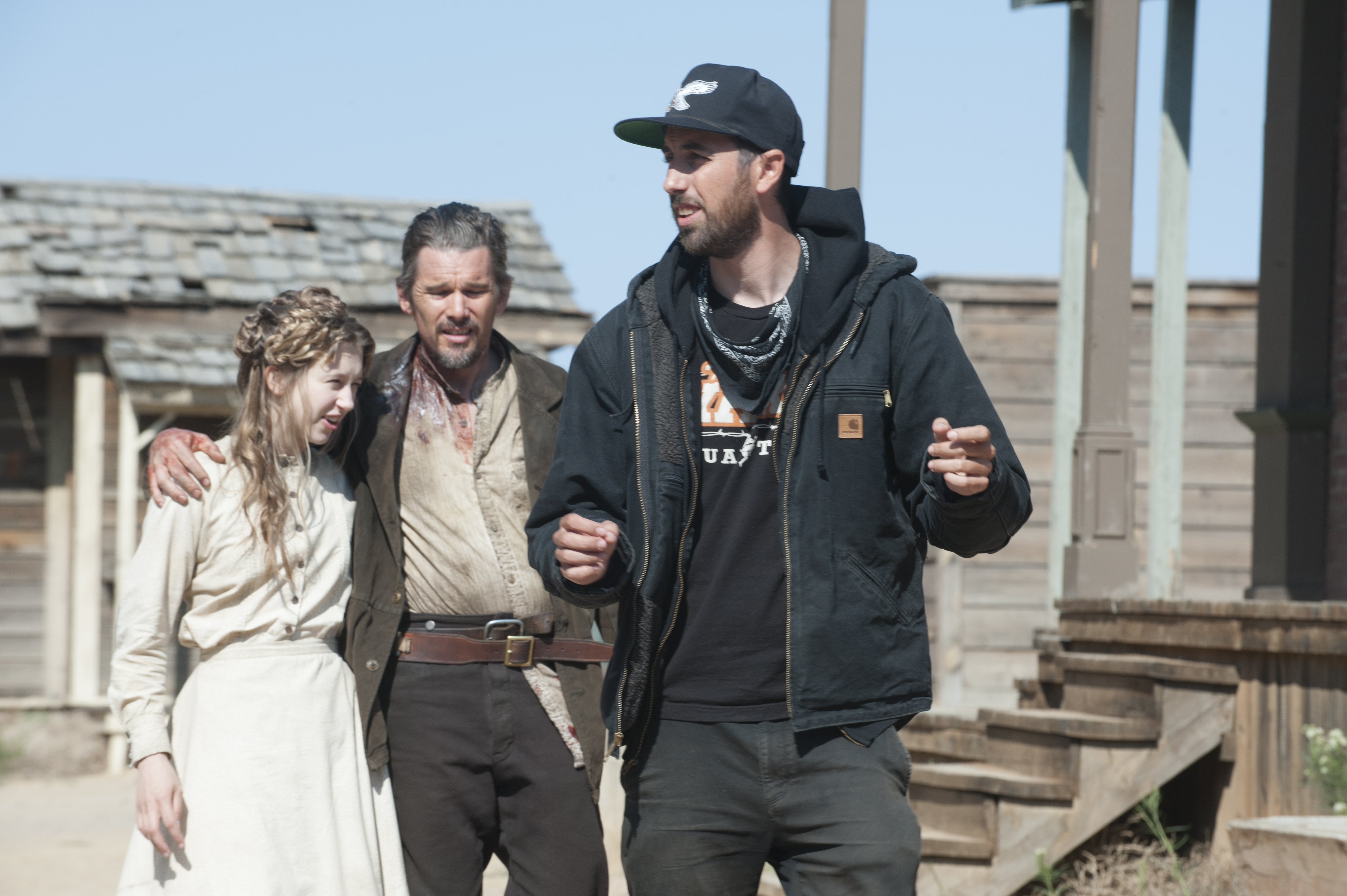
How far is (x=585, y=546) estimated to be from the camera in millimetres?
2588

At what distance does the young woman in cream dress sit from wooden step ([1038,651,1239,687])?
3.29m

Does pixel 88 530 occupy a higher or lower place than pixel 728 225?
lower

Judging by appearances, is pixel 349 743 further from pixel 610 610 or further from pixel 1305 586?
pixel 1305 586

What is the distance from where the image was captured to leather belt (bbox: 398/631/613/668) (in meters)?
3.31

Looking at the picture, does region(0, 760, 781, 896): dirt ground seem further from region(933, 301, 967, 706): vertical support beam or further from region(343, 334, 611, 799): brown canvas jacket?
region(933, 301, 967, 706): vertical support beam

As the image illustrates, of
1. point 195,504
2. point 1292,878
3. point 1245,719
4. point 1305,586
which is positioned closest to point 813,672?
point 195,504

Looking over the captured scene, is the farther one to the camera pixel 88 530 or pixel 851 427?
pixel 88 530

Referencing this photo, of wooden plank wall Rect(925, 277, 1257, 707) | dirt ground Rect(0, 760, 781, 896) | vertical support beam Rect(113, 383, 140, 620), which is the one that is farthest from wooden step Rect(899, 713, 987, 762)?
vertical support beam Rect(113, 383, 140, 620)

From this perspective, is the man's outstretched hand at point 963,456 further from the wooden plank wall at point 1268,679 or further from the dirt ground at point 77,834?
the dirt ground at point 77,834

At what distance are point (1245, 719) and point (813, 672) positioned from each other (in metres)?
3.32

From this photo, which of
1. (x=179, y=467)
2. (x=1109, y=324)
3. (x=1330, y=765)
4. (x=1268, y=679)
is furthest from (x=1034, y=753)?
(x=179, y=467)

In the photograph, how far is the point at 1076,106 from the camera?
8.30 meters

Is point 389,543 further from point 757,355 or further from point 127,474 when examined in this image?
point 127,474

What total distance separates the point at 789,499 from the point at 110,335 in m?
9.36
